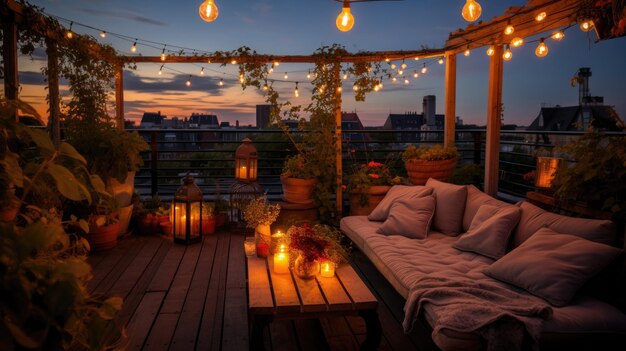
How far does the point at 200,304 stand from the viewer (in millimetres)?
3547

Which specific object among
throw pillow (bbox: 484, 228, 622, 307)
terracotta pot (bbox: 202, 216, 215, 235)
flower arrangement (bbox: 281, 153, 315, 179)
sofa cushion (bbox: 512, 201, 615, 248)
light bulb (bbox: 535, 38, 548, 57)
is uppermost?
light bulb (bbox: 535, 38, 548, 57)

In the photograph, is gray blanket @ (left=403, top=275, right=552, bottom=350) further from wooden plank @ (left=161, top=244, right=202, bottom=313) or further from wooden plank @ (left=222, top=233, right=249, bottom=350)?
wooden plank @ (left=161, top=244, right=202, bottom=313)

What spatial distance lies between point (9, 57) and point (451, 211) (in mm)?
3887

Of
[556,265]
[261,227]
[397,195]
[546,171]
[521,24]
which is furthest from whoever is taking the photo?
[397,195]

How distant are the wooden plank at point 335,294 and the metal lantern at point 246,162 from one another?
2.86m

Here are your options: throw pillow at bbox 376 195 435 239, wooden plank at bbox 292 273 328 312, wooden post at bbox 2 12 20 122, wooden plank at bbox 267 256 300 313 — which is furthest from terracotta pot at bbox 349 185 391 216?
wooden post at bbox 2 12 20 122

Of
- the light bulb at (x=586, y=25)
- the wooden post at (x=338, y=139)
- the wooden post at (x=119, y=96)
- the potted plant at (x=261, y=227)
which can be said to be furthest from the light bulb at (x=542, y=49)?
the wooden post at (x=119, y=96)

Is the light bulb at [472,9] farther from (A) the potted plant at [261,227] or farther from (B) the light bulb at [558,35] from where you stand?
(A) the potted plant at [261,227]

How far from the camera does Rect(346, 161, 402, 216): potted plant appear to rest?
220 inches

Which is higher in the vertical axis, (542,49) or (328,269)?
(542,49)

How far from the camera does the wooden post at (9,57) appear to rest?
3.79m

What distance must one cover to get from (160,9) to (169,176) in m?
2.34

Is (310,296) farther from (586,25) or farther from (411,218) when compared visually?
(586,25)

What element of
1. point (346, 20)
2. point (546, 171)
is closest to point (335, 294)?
point (346, 20)
